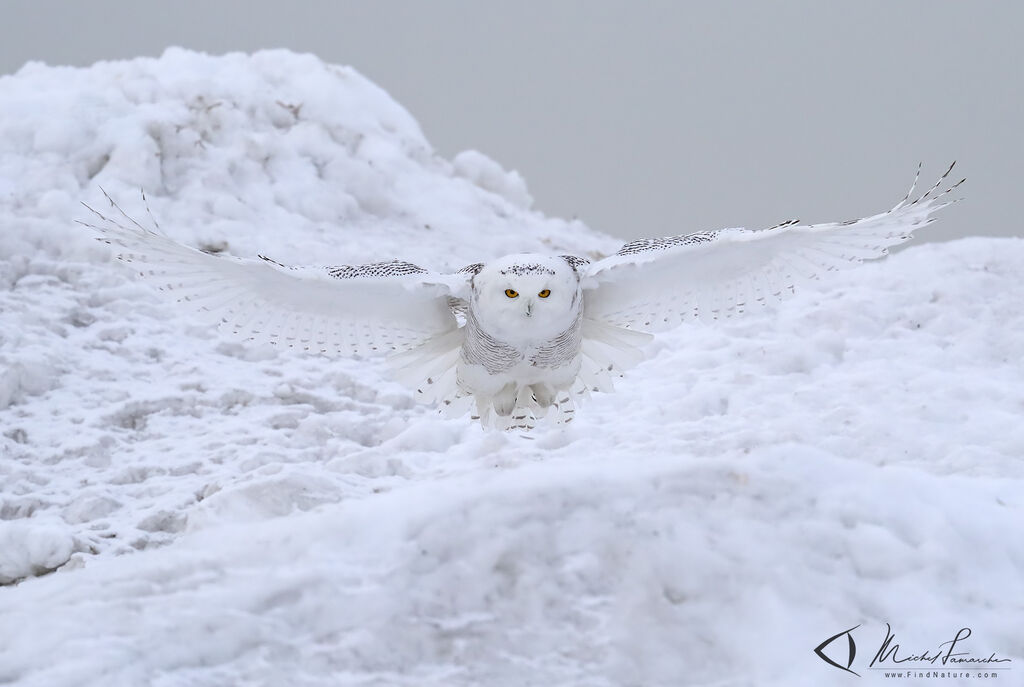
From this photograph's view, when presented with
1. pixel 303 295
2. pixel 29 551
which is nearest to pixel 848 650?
pixel 303 295

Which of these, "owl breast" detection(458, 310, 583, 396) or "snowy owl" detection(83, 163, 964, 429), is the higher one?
"snowy owl" detection(83, 163, 964, 429)

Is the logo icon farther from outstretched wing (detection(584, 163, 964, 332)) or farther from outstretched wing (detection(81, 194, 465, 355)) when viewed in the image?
outstretched wing (detection(81, 194, 465, 355))

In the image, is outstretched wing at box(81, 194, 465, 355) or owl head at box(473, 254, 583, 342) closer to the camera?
owl head at box(473, 254, 583, 342)

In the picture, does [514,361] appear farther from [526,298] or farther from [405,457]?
[405,457]

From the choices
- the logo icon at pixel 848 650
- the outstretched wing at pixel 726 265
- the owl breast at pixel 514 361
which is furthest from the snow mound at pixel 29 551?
the logo icon at pixel 848 650

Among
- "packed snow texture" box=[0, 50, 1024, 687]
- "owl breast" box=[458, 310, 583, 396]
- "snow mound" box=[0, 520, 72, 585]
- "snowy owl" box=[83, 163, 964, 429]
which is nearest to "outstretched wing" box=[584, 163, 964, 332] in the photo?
"snowy owl" box=[83, 163, 964, 429]

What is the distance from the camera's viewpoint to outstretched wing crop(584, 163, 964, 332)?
15.9 feet

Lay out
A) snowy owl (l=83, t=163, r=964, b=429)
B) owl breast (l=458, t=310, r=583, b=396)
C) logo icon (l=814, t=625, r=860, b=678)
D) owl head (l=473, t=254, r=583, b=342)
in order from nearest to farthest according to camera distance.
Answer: logo icon (l=814, t=625, r=860, b=678) → owl head (l=473, t=254, r=583, b=342) → snowy owl (l=83, t=163, r=964, b=429) → owl breast (l=458, t=310, r=583, b=396)

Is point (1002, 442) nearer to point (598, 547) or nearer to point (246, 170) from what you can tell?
point (598, 547)

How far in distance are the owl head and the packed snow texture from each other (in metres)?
0.68

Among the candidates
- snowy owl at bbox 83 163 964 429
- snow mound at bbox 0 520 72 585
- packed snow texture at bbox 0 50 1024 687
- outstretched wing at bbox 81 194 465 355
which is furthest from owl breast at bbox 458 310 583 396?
snow mound at bbox 0 520 72 585

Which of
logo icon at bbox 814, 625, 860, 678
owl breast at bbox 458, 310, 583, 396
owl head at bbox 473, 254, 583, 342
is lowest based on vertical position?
logo icon at bbox 814, 625, 860, 678

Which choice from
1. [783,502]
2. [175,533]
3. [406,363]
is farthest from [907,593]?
[175,533]

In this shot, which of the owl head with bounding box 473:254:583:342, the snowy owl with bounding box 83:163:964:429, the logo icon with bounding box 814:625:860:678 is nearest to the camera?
the logo icon with bounding box 814:625:860:678
